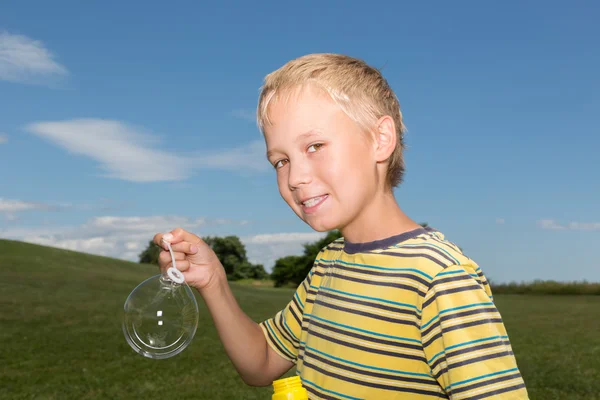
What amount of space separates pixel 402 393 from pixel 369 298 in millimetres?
274

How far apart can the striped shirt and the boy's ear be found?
257 millimetres

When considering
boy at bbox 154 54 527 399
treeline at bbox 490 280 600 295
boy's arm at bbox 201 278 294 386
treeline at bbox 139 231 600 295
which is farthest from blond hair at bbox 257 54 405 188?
treeline at bbox 490 280 600 295

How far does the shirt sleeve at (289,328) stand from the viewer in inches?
86.7

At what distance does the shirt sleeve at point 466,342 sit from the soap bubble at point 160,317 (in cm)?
110

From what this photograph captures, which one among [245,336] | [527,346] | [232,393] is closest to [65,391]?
[232,393]

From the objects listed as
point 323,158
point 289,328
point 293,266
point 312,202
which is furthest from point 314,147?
point 293,266

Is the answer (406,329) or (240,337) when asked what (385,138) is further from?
(240,337)

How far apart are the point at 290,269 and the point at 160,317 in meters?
39.7

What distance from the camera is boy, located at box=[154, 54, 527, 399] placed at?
55.6 inches

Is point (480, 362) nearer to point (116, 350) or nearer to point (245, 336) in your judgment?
point (245, 336)

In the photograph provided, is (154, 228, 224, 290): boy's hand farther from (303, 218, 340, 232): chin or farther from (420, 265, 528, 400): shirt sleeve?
(420, 265, 528, 400): shirt sleeve

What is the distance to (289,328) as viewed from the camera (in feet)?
7.30

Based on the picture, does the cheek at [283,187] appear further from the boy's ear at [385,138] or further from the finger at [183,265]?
the finger at [183,265]

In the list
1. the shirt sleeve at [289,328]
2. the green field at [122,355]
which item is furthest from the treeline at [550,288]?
the shirt sleeve at [289,328]
